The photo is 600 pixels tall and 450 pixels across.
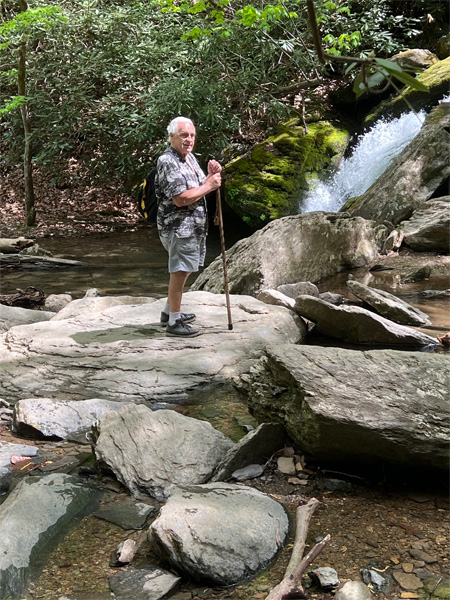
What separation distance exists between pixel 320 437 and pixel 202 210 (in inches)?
100

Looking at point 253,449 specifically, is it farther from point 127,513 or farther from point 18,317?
point 18,317

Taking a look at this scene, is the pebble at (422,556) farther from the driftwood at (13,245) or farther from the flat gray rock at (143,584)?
the driftwood at (13,245)

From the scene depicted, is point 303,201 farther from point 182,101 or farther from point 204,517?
point 204,517

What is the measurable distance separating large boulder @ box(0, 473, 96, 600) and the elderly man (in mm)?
2241

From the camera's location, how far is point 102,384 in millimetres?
4293

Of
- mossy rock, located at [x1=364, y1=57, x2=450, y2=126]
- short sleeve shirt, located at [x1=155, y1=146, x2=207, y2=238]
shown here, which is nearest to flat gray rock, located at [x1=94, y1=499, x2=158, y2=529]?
short sleeve shirt, located at [x1=155, y1=146, x2=207, y2=238]

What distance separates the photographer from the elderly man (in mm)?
4680

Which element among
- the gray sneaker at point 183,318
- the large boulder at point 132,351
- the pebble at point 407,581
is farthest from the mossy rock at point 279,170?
the pebble at point 407,581

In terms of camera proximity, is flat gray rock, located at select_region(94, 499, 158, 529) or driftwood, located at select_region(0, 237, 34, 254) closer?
flat gray rock, located at select_region(94, 499, 158, 529)

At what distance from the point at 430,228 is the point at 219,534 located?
23.8 ft

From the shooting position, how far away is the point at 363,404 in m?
2.93

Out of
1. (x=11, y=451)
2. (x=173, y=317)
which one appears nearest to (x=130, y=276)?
(x=173, y=317)

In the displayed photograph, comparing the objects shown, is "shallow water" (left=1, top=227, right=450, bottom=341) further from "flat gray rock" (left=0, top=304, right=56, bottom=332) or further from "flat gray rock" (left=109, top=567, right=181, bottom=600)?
"flat gray rock" (left=109, top=567, right=181, bottom=600)

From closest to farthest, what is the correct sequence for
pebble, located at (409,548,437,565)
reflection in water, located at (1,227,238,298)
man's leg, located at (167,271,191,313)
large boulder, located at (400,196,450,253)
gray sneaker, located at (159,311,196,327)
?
pebble, located at (409,548,437,565) < man's leg, located at (167,271,191,313) < gray sneaker, located at (159,311,196,327) < reflection in water, located at (1,227,238,298) < large boulder, located at (400,196,450,253)
